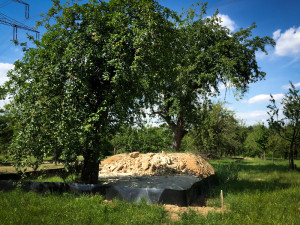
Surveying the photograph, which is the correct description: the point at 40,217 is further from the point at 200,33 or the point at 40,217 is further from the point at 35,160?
the point at 200,33

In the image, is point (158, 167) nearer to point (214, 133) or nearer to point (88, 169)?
point (88, 169)

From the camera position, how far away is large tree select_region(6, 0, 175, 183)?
6.64 meters

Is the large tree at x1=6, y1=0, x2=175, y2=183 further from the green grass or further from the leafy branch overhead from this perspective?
the green grass

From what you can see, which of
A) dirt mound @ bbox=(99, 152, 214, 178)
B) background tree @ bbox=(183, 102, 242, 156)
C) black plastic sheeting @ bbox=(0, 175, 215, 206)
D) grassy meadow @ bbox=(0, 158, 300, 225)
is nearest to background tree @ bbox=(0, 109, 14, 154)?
dirt mound @ bbox=(99, 152, 214, 178)

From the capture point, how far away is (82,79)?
6.89 m

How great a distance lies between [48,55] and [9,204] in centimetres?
471

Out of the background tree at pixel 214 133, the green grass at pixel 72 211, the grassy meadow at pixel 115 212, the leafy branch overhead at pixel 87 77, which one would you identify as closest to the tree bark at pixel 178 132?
the background tree at pixel 214 133

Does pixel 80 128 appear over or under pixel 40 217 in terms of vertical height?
over

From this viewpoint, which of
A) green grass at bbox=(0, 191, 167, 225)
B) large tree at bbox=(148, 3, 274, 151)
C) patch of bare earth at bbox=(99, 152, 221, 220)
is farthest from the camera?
large tree at bbox=(148, 3, 274, 151)

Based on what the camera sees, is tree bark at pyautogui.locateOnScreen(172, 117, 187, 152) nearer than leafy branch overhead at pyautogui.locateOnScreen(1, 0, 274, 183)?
No

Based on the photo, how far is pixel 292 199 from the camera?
6.95 metres

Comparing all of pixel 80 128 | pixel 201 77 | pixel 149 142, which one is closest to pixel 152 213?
pixel 80 128

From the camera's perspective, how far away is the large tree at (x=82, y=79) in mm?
6645

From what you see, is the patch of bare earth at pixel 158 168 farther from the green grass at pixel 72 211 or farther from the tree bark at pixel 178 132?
the tree bark at pixel 178 132
